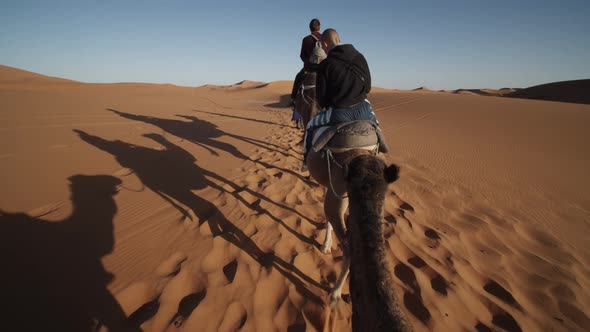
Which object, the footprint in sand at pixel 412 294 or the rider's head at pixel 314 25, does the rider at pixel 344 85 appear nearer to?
the footprint in sand at pixel 412 294

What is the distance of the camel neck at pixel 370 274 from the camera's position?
3.16 feet

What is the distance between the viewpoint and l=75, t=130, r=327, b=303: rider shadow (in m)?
2.65

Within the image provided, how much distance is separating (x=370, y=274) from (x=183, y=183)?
14.8 ft

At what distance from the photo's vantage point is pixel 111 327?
76.3 inches

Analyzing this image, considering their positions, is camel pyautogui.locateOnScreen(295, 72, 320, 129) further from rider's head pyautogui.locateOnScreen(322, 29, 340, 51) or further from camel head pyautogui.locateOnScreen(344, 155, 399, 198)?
camel head pyautogui.locateOnScreen(344, 155, 399, 198)

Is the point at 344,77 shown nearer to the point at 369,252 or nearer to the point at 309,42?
the point at 369,252

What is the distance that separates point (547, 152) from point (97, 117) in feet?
56.8

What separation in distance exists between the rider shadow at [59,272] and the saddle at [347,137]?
235 centimetres

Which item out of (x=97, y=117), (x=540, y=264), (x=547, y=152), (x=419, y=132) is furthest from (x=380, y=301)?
(x=97, y=117)

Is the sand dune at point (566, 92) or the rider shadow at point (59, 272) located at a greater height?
the sand dune at point (566, 92)

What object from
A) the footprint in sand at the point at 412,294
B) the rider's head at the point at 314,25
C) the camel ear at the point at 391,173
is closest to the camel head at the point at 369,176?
the camel ear at the point at 391,173

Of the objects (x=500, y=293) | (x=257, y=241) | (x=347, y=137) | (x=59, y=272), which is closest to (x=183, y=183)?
(x=59, y=272)

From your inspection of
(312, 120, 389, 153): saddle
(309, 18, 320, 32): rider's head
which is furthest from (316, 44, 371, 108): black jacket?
(309, 18, 320, 32): rider's head

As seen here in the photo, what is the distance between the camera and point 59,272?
8.00ft
